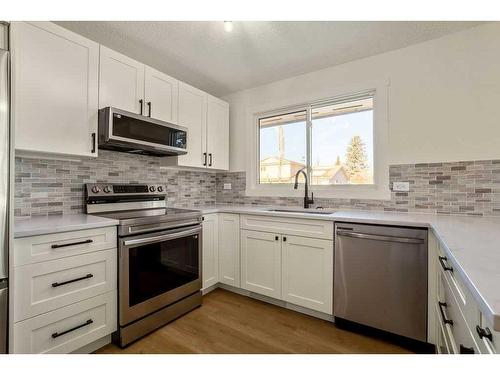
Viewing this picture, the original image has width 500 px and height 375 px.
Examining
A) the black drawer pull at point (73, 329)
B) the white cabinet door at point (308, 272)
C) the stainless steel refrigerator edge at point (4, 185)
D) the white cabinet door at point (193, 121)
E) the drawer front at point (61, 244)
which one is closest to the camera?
the stainless steel refrigerator edge at point (4, 185)

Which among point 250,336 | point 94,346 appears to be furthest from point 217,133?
point 94,346

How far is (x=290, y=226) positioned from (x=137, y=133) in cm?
154

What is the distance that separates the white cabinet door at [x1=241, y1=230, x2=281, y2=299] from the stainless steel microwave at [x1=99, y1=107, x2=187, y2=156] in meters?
1.13

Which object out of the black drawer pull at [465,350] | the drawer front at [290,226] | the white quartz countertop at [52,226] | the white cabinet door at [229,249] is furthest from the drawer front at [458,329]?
the white quartz countertop at [52,226]

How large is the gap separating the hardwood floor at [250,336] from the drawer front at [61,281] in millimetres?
480

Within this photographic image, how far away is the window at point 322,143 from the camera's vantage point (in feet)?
8.17

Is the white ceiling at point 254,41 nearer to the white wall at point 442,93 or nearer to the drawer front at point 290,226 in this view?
the white wall at point 442,93

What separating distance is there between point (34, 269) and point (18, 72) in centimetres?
120

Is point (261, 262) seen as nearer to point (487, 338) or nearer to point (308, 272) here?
point (308, 272)

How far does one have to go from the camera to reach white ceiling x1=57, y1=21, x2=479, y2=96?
191 cm

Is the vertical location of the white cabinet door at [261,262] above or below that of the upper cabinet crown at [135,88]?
below

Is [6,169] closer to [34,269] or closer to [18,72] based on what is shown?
[34,269]

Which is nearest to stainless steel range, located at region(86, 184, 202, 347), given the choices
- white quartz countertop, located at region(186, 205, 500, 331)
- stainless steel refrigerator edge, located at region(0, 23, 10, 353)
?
stainless steel refrigerator edge, located at region(0, 23, 10, 353)

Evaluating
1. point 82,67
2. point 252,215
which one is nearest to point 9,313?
point 82,67
